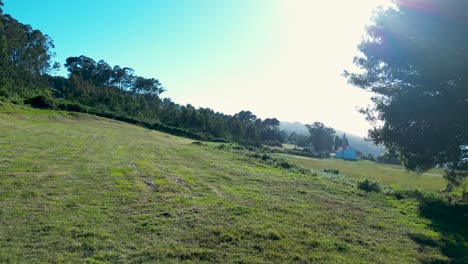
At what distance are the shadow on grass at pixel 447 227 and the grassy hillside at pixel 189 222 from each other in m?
0.05

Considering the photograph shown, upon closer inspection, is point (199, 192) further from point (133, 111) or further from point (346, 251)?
point (133, 111)

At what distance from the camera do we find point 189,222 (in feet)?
21.7

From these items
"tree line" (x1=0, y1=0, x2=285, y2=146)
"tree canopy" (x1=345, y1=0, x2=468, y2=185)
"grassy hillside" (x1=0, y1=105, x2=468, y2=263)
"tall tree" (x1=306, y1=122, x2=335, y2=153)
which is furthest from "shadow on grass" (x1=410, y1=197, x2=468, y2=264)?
"tall tree" (x1=306, y1=122, x2=335, y2=153)

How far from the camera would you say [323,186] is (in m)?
13.6

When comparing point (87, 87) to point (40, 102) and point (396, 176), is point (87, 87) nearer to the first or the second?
point (40, 102)

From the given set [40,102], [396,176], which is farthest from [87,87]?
[396,176]

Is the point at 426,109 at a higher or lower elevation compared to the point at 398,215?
higher

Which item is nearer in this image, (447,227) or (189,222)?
(189,222)

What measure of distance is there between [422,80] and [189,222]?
10.7 m

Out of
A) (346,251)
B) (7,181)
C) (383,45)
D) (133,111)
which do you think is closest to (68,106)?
(133,111)

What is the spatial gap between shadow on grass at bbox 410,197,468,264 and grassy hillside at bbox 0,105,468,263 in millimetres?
51

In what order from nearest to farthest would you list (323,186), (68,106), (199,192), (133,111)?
(199,192)
(323,186)
(68,106)
(133,111)

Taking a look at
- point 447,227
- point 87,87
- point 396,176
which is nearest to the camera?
point 447,227

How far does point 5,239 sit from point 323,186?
1198 cm
